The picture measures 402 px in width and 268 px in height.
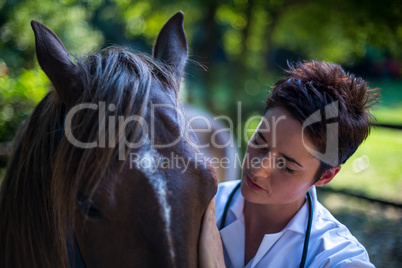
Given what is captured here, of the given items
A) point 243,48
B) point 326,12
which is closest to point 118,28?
point 243,48

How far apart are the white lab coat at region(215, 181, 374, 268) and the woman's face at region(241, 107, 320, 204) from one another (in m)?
0.16

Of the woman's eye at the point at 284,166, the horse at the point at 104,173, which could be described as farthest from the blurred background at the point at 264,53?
the woman's eye at the point at 284,166

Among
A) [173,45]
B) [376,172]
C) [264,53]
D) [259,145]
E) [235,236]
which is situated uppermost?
[264,53]

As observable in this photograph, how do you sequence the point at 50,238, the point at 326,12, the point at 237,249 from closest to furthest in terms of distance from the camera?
the point at 50,238
the point at 237,249
the point at 326,12

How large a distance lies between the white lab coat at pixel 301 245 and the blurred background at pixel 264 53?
3.33 meters

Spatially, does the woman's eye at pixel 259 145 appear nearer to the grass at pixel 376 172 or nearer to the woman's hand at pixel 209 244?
the woman's hand at pixel 209 244

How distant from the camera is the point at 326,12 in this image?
24.9 ft

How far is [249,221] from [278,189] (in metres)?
0.34

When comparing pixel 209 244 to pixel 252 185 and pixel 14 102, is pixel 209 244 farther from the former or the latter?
pixel 14 102

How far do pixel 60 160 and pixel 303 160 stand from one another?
106 cm

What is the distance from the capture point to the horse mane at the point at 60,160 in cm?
118

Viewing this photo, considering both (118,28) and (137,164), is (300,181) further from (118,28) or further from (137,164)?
(118,28)

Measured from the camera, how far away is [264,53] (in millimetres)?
9977

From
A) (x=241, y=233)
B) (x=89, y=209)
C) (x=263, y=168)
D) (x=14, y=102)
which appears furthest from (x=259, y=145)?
(x=14, y=102)
